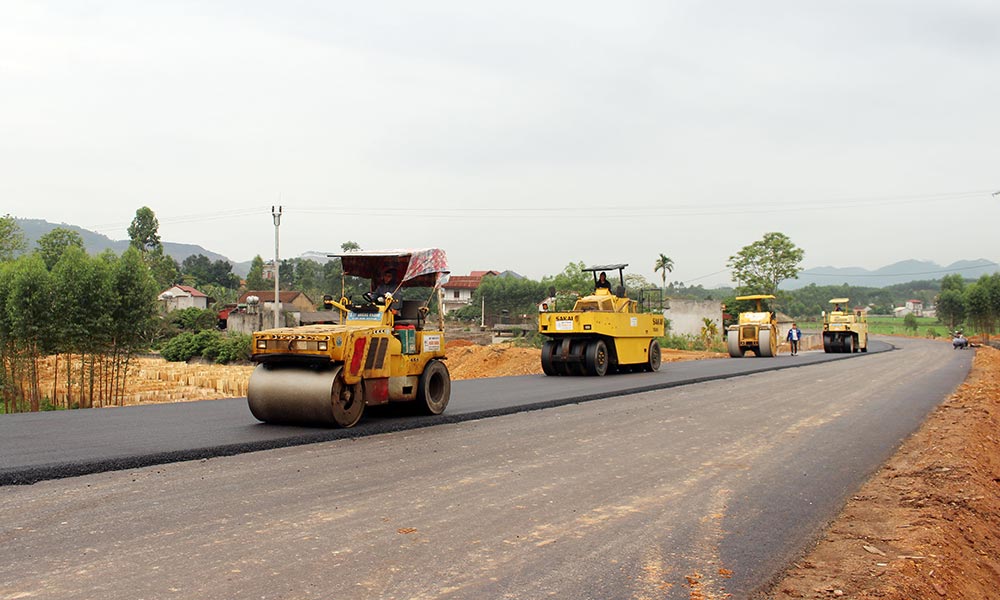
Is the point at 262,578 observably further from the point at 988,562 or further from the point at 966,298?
the point at 966,298

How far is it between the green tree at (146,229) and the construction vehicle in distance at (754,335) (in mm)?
76045

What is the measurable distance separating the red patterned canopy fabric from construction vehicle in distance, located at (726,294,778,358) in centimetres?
2225

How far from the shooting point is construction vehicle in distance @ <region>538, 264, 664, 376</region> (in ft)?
64.5

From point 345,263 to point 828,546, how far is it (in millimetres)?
7673

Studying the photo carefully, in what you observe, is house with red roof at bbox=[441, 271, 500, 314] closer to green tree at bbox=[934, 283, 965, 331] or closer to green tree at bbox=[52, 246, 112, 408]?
green tree at bbox=[934, 283, 965, 331]

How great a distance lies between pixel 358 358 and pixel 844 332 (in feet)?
104

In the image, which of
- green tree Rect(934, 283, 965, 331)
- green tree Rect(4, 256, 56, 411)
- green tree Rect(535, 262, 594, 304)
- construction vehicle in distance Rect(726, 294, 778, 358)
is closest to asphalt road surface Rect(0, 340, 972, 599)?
green tree Rect(4, 256, 56, 411)

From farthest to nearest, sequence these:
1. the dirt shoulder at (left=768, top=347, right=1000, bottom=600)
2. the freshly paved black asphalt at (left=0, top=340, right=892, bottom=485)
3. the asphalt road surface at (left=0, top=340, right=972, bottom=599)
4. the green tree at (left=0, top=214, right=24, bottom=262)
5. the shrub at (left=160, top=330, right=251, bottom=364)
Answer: the green tree at (left=0, top=214, right=24, bottom=262)
the shrub at (left=160, top=330, right=251, bottom=364)
the freshly paved black asphalt at (left=0, top=340, right=892, bottom=485)
the dirt shoulder at (left=768, top=347, right=1000, bottom=600)
the asphalt road surface at (left=0, top=340, right=972, bottom=599)

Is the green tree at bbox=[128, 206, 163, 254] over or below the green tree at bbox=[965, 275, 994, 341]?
over

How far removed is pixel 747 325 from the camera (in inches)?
1237

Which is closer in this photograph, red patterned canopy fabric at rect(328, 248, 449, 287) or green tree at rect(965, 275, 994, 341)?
red patterned canopy fabric at rect(328, 248, 449, 287)

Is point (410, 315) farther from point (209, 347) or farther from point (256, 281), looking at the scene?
point (256, 281)

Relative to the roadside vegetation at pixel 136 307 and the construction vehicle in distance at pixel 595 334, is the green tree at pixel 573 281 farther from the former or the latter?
the construction vehicle in distance at pixel 595 334

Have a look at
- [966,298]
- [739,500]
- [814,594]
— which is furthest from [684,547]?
[966,298]
